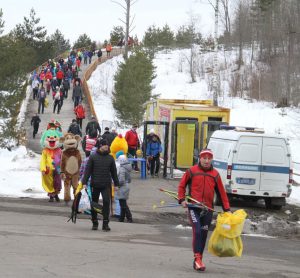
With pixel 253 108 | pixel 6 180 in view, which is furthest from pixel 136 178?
pixel 253 108

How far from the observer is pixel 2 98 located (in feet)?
87.1

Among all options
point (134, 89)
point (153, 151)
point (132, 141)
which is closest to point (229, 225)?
point (153, 151)

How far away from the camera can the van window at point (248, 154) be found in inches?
735

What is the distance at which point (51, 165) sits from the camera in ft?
56.4

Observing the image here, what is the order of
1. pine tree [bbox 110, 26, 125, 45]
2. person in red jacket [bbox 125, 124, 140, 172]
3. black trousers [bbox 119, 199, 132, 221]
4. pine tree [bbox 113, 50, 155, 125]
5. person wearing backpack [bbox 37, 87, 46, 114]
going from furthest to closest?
pine tree [bbox 110, 26, 125, 45] → pine tree [bbox 113, 50, 155, 125] → person wearing backpack [bbox 37, 87, 46, 114] → person in red jacket [bbox 125, 124, 140, 172] → black trousers [bbox 119, 199, 132, 221]

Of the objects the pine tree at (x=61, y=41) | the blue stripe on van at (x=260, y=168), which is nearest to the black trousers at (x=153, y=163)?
the blue stripe on van at (x=260, y=168)

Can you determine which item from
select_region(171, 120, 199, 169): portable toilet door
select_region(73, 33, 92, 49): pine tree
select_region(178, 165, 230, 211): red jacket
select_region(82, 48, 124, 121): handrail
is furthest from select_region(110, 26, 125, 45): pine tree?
select_region(178, 165, 230, 211): red jacket

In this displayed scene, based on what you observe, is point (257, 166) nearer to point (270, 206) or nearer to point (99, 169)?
point (270, 206)

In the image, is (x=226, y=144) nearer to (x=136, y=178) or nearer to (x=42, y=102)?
(x=136, y=178)

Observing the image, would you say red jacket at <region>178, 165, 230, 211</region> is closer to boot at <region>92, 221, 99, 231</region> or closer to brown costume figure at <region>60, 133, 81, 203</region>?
boot at <region>92, 221, 99, 231</region>

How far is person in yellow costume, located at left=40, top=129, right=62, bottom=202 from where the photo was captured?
56.4ft

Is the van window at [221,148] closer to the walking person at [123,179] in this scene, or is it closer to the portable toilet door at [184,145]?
the walking person at [123,179]

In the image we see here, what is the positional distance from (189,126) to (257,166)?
9.05m

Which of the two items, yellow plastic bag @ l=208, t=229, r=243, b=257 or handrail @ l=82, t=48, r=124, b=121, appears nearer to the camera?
yellow plastic bag @ l=208, t=229, r=243, b=257
